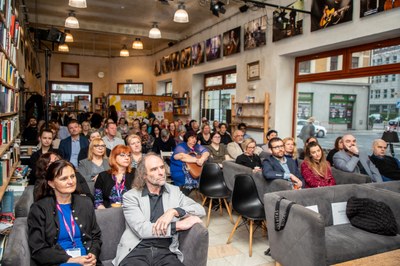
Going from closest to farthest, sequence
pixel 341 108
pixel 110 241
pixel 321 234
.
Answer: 1. pixel 110 241
2. pixel 321 234
3. pixel 341 108

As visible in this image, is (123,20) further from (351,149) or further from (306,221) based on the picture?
(306,221)

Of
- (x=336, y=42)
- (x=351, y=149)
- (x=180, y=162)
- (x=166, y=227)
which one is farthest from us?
(x=336, y=42)

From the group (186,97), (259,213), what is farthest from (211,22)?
(259,213)

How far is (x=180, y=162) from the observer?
16.8 ft

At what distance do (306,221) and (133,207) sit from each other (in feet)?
4.94

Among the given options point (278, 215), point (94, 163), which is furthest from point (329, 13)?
point (94, 163)

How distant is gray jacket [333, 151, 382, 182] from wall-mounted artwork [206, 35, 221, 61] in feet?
20.3

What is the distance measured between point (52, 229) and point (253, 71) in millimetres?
7104

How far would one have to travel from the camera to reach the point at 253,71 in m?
8.45

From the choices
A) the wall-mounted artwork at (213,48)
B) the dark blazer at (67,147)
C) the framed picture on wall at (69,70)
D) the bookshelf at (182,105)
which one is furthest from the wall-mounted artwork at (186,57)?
the dark blazer at (67,147)

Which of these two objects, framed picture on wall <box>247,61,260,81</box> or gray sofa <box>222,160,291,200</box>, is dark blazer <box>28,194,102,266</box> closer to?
gray sofa <box>222,160,291,200</box>

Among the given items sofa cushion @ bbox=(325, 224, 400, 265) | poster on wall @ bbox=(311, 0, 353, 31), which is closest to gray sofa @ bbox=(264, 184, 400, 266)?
sofa cushion @ bbox=(325, 224, 400, 265)

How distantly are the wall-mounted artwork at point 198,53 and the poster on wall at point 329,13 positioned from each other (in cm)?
508

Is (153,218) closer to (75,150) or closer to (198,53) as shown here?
(75,150)
